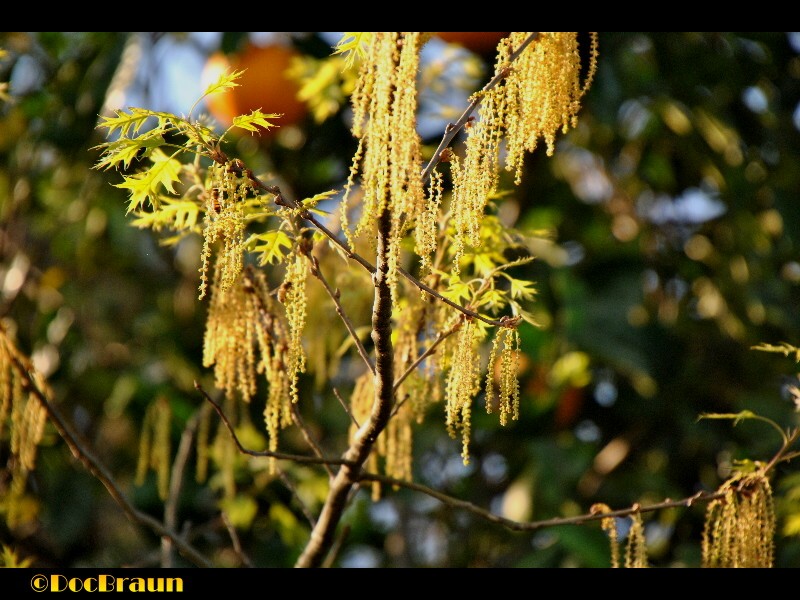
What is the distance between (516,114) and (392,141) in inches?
8.5

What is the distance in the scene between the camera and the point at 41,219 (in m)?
3.52

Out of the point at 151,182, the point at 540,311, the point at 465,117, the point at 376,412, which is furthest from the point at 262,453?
the point at 540,311

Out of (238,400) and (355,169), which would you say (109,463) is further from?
(355,169)

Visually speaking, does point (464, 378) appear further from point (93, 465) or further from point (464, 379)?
point (93, 465)

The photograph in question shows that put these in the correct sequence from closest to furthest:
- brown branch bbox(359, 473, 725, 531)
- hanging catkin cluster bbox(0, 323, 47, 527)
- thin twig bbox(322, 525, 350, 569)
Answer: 1. brown branch bbox(359, 473, 725, 531)
2. hanging catkin cluster bbox(0, 323, 47, 527)
3. thin twig bbox(322, 525, 350, 569)

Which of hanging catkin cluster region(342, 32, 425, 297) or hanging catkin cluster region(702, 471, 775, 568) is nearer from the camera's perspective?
hanging catkin cluster region(342, 32, 425, 297)

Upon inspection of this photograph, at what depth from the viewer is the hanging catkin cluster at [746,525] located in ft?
4.84

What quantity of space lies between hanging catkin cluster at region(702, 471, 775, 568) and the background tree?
1075mm

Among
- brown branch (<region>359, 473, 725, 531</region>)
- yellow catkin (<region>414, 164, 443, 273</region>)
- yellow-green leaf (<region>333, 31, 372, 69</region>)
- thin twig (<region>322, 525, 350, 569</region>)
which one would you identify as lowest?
thin twig (<region>322, 525, 350, 569</region>)

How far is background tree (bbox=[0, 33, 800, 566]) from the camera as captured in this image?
9.35 feet

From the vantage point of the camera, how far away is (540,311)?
2.96 meters

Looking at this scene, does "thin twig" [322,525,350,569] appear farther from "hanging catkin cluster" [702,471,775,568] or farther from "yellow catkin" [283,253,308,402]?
"hanging catkin cluster" [702,471,775,568]

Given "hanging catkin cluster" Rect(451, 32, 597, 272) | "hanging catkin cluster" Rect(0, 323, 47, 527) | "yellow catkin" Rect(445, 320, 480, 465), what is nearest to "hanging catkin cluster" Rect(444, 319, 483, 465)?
"yellow catkin" Rect(445, 320, 480, 465)
